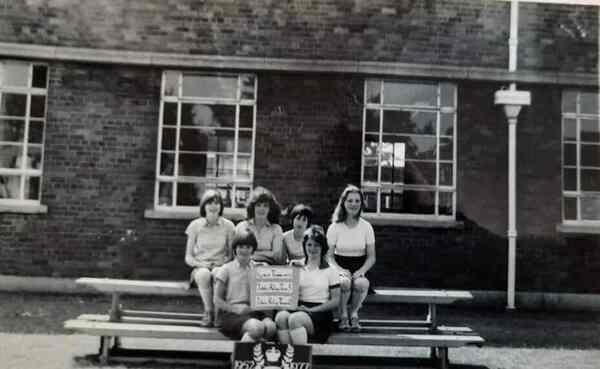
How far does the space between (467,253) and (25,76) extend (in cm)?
702

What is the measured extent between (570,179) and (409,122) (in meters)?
2.55

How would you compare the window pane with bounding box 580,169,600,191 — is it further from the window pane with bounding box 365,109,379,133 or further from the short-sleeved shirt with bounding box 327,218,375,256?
the short-sleeved shirt with bounding box 327,218,375,256

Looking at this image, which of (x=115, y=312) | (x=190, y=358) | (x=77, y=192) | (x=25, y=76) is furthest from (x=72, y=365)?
(x=25, y=76)

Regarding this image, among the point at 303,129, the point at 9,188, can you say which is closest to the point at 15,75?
the point at 9,188

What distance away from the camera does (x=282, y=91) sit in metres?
8.43

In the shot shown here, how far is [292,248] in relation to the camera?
5.50 m

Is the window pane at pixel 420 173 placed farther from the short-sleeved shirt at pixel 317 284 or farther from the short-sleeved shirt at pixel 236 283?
the short-sleeved shirt at pixel 236 283

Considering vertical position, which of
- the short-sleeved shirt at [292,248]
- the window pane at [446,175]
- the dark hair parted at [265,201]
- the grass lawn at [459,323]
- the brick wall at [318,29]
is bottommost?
the grass lawn at [459,323]

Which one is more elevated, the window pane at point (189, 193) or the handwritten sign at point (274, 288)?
the window pane at point (189, 193)

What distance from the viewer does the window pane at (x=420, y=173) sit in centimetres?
852

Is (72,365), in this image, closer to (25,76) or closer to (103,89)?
(103,89)

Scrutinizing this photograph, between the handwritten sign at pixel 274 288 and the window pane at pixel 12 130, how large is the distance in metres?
5.46

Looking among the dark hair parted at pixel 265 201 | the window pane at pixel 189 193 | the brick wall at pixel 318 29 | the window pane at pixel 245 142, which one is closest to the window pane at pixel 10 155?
the brick wall at pixel 318 29

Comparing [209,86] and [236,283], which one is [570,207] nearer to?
[209,86]
